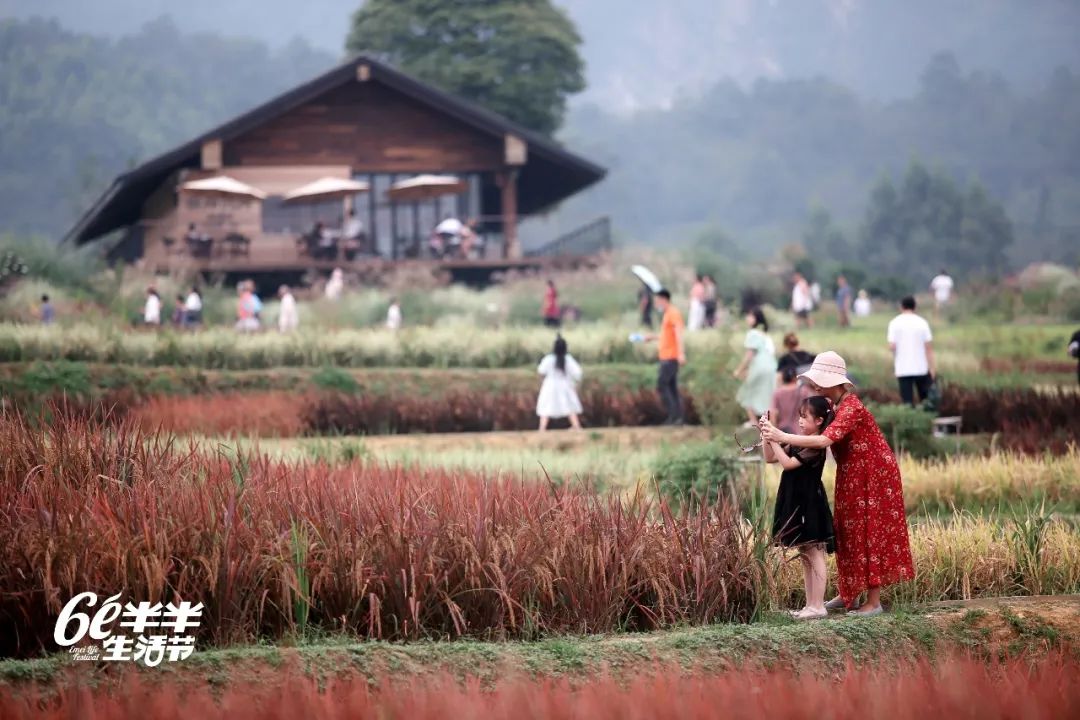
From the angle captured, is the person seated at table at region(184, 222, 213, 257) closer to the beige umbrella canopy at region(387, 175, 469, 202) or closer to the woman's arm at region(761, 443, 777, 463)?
the beige umbrella canopy at region(387, 175, 469, 202)

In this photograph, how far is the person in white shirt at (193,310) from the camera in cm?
3016

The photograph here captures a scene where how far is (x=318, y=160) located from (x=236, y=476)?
32532 mm

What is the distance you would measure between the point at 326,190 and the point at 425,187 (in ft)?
9.03

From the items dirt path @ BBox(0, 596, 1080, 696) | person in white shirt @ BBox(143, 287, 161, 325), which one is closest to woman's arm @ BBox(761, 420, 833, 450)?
dirt path @ BBox(0, 596, 1080, 696)

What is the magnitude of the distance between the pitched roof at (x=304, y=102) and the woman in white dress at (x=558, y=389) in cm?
2113

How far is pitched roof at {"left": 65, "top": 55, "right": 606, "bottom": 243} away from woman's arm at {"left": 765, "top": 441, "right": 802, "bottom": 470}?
31.1 m

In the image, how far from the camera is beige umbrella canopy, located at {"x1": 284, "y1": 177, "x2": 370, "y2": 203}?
1477 inches

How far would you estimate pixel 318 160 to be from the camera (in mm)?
40781

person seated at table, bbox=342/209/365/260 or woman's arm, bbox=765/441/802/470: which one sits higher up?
person seated at table, bbox=342/209/365/260

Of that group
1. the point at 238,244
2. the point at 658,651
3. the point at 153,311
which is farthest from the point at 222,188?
the point at 658,651

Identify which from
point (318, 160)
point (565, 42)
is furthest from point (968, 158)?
point (318, 160)

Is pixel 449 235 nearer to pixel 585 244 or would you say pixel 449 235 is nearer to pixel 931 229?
pixel 585 244

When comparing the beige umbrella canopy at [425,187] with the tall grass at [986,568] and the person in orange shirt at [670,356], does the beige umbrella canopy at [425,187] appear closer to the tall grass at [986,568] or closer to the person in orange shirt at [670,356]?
the person in orange shirt at [670,356]

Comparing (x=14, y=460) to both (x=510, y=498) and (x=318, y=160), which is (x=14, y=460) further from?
(x=318, y=160)
